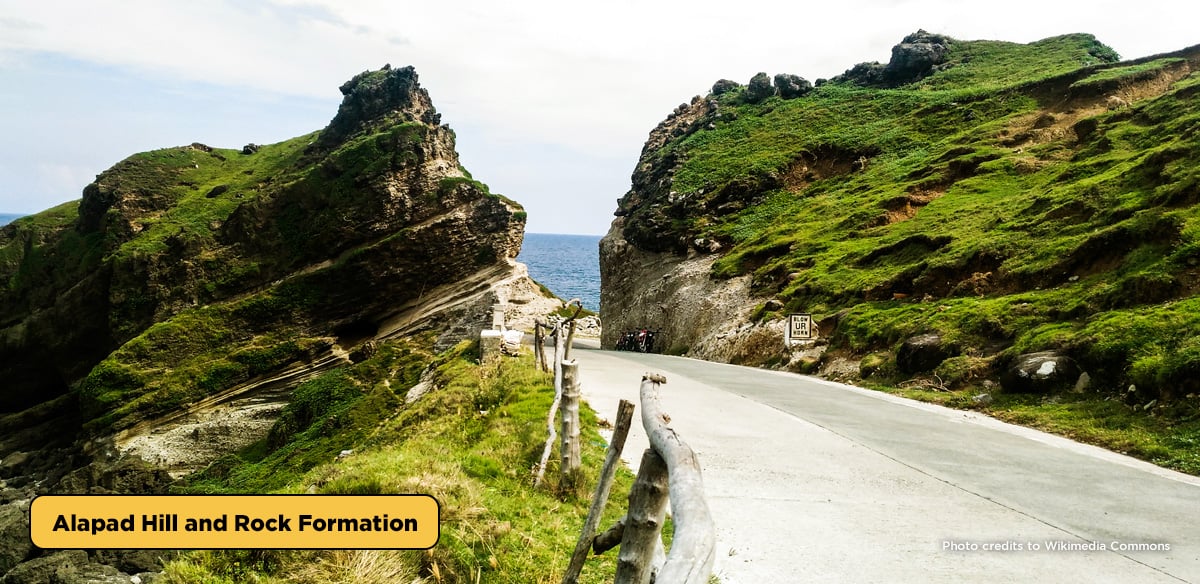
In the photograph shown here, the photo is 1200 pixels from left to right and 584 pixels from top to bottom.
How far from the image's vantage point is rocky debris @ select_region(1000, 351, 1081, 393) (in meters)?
13.6

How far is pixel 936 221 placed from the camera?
3014 cm

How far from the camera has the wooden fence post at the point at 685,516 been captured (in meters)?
2.34

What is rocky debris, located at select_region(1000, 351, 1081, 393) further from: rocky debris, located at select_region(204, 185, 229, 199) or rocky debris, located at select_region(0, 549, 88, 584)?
rocky debris, located at select_region(204, 185, 229, 199)

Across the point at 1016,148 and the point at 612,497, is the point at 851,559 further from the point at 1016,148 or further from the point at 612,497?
the point at 1016,148

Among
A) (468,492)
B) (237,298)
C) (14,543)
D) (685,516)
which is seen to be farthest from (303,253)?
(685,516)

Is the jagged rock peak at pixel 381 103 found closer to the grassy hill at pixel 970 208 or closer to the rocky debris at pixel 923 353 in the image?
the grassy hill at pixel 970 208

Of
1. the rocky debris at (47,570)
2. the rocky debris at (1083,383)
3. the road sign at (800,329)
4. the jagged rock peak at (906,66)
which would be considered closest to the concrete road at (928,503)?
the rocky debris at (1083,383)

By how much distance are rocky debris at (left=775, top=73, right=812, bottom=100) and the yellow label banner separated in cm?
6745

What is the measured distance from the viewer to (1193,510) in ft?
24.1

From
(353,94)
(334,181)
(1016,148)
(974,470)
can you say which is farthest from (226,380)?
(1016,148)

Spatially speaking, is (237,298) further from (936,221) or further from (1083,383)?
(1083,383)

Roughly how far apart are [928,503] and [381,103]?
54693 millimetres

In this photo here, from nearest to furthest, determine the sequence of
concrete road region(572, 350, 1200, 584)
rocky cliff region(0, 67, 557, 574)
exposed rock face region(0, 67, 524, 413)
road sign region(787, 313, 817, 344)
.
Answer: concrete road region(572, 350, 1200, 584) < road sign region(787, 313, 817, 344) < rocky cliff region(0, 67, 557, 574) < exposed rock face region(0, 67, 524, 413)

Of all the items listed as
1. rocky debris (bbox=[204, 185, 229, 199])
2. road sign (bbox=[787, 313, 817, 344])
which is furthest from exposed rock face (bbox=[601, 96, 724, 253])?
rocky debris (bbox=[204, 185, 229, 199])
